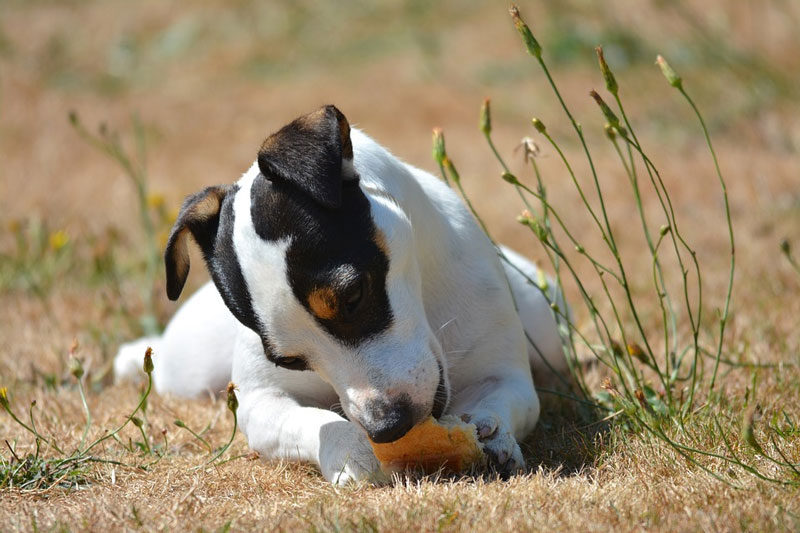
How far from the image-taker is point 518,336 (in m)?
3.35

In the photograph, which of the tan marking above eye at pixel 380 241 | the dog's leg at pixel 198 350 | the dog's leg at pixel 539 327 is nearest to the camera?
the tan marking above eye at pixel 380 241

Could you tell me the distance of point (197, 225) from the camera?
2912 mm

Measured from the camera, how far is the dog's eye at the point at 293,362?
2734 mm

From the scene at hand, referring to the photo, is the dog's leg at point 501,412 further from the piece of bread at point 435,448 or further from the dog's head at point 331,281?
the dog's head at point 331,281

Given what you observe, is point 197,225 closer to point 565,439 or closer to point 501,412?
point 501,412

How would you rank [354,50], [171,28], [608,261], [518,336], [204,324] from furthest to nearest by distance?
1. [171,28]
2. [354,50]
3. [608,261]
4. [204,324]
5. [518,336]

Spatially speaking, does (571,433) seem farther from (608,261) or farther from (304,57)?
(304,57)

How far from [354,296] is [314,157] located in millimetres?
389

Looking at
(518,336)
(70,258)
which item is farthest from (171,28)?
(518,336)

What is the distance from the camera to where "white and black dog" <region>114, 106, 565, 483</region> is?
8.49 feet

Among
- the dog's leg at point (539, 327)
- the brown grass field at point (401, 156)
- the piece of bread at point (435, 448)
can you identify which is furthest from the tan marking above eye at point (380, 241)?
the dog's leg at point (539, 327)

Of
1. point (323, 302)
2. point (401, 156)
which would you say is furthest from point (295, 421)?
point (401, 156)

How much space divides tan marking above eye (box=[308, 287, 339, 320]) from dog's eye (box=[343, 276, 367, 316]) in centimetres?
3

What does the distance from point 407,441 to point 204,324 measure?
5.46 feet
